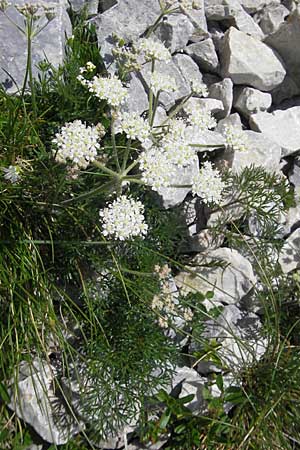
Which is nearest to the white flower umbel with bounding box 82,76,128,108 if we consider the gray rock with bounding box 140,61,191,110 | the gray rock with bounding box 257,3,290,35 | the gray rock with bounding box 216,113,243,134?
the gray rock with bounding box 140,61,191,110

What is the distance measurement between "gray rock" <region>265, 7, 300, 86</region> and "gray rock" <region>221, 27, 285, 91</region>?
20cm

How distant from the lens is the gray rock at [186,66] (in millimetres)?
4219

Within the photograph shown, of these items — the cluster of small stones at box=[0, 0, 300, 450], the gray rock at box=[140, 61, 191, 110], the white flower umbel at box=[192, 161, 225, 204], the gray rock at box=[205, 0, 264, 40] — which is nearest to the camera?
the white flower umbel at box=[192, 161, 225, 204]

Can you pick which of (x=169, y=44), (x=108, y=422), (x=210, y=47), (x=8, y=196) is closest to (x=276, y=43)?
(x=210, y=47)

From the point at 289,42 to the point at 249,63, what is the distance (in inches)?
19.6

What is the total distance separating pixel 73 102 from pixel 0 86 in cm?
47

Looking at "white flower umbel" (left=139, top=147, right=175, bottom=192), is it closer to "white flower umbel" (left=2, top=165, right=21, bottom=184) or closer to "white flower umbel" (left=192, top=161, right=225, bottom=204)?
"white flower umbel" (left=192, top=161, right=225, bottom=204)

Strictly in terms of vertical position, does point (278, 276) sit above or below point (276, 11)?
below

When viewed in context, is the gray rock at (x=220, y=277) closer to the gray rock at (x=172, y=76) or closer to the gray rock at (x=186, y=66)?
the gray rock at (x=172, y=76)

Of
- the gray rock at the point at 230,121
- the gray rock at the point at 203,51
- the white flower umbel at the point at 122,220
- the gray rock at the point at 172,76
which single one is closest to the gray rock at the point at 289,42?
the gray rock at the point at 203,51

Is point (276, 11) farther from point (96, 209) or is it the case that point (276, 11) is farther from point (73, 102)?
point (96, 209)

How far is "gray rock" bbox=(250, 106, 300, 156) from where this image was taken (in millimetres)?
4359

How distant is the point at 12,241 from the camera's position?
338cm

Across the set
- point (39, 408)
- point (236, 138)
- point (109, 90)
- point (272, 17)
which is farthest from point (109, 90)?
point (272, 17)
